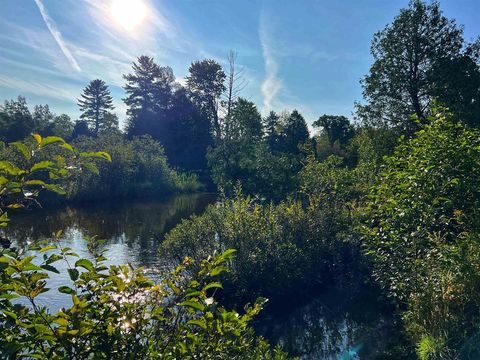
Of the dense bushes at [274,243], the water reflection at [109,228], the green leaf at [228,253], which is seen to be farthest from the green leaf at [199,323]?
the water reflection at [109,228]

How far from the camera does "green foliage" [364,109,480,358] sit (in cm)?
427

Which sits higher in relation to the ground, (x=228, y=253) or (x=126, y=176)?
(x=126, y=176)

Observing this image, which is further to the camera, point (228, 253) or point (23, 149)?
point (228, 253)

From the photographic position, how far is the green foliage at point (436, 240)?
4273 millimetres

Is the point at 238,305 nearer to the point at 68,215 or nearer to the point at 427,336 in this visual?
the point at 427,336

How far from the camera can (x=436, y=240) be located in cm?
478

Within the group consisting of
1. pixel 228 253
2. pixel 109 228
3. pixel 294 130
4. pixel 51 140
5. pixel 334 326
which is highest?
pixel 294 130

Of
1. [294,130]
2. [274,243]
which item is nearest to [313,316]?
[274,243]

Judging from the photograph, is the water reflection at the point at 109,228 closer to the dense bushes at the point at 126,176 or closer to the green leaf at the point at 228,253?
the dense bushes at the point at 126,176

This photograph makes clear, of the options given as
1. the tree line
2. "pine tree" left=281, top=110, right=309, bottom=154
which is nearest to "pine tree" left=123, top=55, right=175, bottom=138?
"pine tree" left=281, top=110, right=309, bottom=154

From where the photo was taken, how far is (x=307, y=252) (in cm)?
746

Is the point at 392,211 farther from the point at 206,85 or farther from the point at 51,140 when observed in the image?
the point at 206,85

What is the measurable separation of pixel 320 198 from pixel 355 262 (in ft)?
5.54

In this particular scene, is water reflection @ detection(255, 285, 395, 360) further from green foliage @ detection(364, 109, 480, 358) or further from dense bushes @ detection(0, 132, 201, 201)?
dense bushes @ detection(0, 132, 201, 201)
